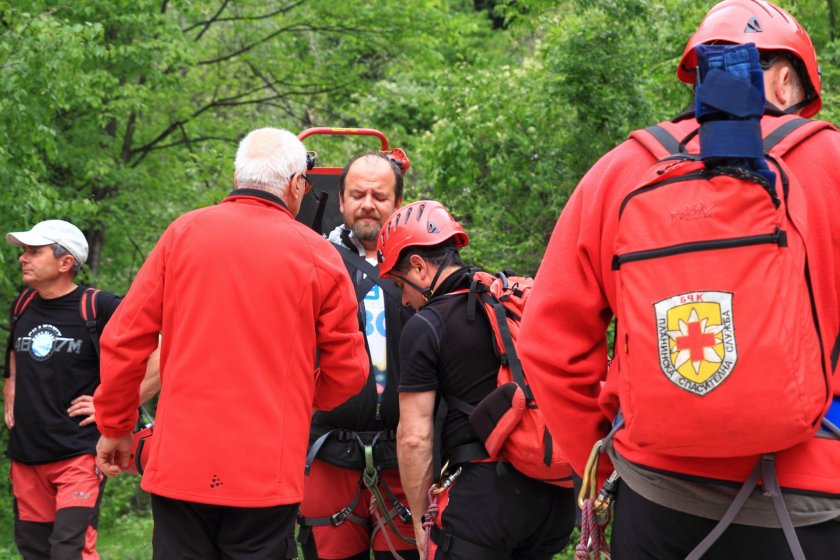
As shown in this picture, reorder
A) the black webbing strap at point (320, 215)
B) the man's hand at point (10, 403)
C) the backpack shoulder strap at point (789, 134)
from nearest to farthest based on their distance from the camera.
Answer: the backpack shoulder strap at point (789, 134) < the black webbing strap at point (320, 215) < the man's hand at point (10, 403)

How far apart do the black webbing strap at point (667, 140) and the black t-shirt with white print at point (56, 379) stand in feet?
16.6

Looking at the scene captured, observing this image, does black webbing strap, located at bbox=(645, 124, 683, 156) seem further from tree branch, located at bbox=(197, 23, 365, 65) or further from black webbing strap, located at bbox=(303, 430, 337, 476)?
tree branch, located at bbox=(197, 23, 365, 65)

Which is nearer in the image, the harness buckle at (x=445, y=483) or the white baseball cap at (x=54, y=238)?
the harness buckle at (x=445, y=483)

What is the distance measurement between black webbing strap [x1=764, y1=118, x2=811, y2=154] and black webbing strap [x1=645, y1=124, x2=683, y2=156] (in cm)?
20

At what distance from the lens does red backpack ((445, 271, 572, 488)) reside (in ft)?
13.5

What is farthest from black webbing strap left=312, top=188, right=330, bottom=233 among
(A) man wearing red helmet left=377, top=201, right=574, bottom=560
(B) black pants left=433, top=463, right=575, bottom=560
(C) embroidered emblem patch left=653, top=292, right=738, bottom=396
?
(C) embroidered emblem patch left=653, top=292, right=738, bottom=396

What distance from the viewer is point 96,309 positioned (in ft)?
22.7

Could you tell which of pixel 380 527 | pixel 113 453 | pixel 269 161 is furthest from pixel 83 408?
pixel 269 161

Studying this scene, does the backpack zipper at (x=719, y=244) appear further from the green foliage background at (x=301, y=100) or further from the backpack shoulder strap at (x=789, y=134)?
the green foliage background at (x=301, y=100)

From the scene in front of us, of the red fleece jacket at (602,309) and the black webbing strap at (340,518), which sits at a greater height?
the red fleece jacket at (602,309)

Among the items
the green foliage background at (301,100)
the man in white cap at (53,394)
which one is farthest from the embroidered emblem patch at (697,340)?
the green foliage background at (301,100)

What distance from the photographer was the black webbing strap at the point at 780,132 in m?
2.43

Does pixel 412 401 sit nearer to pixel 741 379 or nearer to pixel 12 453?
pixel 741 379

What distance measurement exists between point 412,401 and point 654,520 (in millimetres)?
1998
